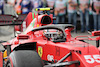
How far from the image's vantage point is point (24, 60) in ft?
11.7

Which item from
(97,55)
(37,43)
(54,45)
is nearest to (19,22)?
(37,43)

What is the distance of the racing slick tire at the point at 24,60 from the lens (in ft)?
11.5

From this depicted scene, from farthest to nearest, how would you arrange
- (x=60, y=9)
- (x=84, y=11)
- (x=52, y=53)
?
(x=60, y=9)
(x=84, y=11)
(x=52, y=53)

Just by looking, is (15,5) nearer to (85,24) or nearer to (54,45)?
(85,24)

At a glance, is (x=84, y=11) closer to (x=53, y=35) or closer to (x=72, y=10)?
(x=72, y=10)

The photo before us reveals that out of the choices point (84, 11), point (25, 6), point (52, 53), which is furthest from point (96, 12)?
point (52, 53)

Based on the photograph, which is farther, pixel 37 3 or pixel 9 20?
pixel 37 3

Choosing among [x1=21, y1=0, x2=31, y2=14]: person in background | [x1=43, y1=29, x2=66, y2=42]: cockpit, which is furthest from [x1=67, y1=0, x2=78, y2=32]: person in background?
[x1=43, y1=29, x2=66, y2=42]: cockpit

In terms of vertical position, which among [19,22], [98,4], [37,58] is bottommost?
[37,58]

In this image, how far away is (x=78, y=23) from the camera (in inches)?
519

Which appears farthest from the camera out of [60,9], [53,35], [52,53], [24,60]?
[60,9]

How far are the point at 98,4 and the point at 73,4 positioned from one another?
137 centimetres

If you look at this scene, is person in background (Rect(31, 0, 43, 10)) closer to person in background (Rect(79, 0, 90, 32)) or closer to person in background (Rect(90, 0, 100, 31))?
person in background (Rect(79, 0, 90, 32))

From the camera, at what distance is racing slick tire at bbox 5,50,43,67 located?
3.52m
